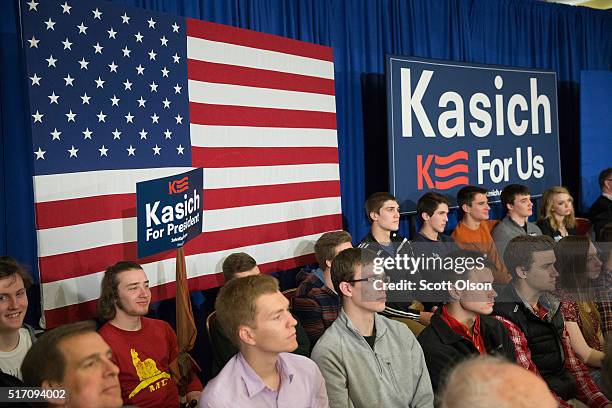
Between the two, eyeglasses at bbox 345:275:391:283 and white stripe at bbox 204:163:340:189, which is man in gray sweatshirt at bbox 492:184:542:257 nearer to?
white stripe at bbox 204:163:340:189

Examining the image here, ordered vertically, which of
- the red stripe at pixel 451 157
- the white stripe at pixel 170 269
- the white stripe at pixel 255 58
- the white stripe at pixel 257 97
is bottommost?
the white stripe at pixel 170 269

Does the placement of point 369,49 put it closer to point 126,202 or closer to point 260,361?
point 126,202

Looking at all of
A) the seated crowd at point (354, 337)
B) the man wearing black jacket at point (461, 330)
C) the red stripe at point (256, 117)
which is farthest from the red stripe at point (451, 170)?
the man wearing black jacket at point (461, 330)

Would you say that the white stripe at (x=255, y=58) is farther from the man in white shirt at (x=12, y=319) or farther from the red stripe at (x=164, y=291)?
the man in white shirt at (x=12, y=319)

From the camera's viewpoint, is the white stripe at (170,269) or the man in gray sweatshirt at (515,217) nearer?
the white stripe at (170,269)

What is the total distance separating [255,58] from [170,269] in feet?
5.53

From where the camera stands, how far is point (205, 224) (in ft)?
→ 13.6

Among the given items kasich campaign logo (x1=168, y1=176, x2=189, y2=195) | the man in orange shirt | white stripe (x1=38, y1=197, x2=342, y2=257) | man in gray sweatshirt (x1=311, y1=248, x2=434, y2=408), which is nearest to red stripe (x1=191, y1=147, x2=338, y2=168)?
white stripe (x1=38, y1=197, x2=342, y2=257)

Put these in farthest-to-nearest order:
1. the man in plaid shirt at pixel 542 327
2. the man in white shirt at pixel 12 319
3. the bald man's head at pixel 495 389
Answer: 1. the man in plaid shirt at pixel 542 327
2. the man in white shirt at pixel 12 319
3. the bald man's head at pixel 495 389

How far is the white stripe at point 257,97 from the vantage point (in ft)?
13.7

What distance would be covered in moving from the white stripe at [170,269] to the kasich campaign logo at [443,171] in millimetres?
1220

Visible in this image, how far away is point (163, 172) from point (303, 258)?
150cm

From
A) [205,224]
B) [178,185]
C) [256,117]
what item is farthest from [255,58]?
[178,185]

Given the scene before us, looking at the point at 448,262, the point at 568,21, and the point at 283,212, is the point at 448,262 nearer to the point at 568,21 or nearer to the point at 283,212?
the point at 283,212
